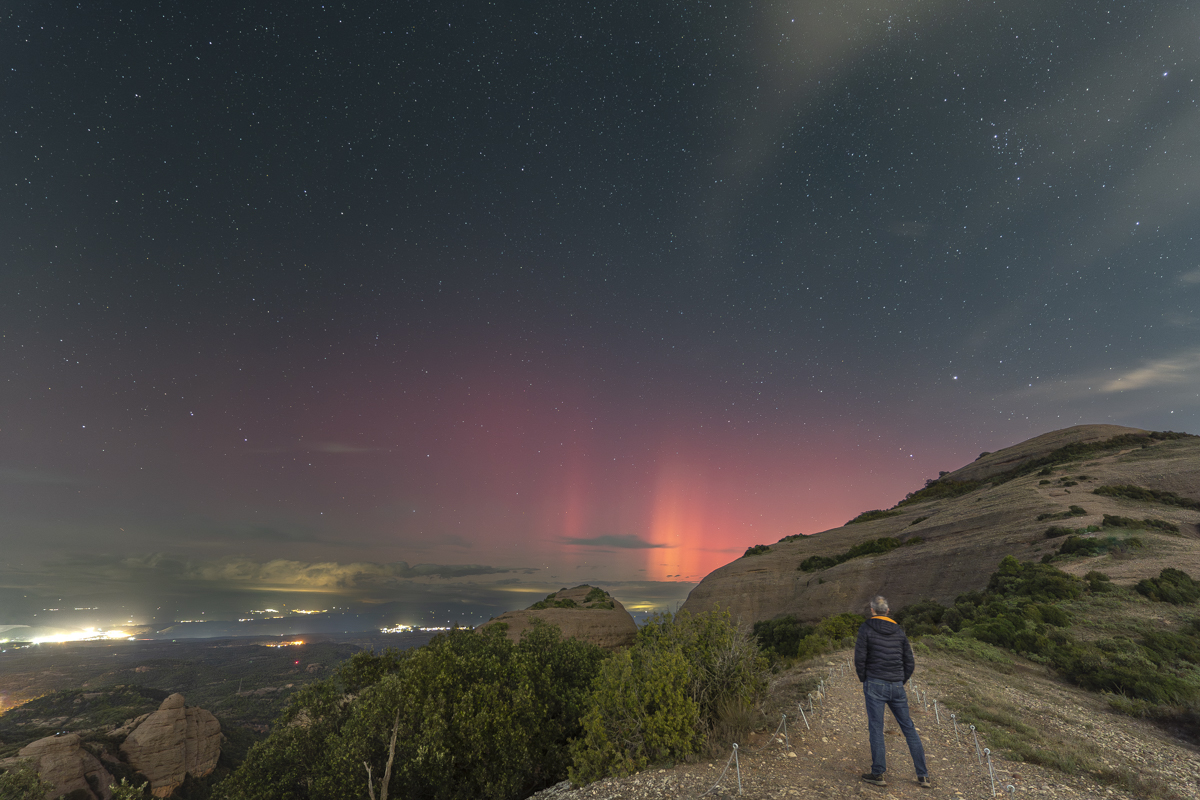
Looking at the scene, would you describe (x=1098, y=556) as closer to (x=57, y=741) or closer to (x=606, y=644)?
(x=606, y=644)

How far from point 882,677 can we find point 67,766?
73.6 metres

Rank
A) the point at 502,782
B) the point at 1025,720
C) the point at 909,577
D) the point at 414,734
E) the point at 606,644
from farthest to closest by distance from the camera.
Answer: the point at 606,644
the point at 909,577
the point at 414,734
the point at 502,782
the point at 1025,720

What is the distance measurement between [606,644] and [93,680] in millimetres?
192165

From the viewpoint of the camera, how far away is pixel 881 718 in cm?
771

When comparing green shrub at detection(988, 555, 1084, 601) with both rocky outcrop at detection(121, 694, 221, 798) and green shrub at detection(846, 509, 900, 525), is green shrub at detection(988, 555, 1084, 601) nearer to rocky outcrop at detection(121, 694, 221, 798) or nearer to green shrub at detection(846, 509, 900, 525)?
green shrub at detection(846, 509, 900, 525)

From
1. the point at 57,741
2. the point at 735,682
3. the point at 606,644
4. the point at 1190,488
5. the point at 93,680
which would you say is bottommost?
the point at 93,680

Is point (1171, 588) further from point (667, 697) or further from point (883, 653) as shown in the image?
point (667, 697)

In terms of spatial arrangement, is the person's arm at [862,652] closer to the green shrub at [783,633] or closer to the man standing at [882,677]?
the man standing at [882,677]

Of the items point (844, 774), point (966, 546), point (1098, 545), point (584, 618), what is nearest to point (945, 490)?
point (966, 546)

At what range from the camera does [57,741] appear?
44.8 metres

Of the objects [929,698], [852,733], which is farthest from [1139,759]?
[852,733]

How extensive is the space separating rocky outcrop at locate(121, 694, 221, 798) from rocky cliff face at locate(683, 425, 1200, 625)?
217 feet

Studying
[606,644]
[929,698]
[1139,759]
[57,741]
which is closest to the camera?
[1139,759]

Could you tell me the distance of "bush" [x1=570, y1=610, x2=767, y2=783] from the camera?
32.1 feet
